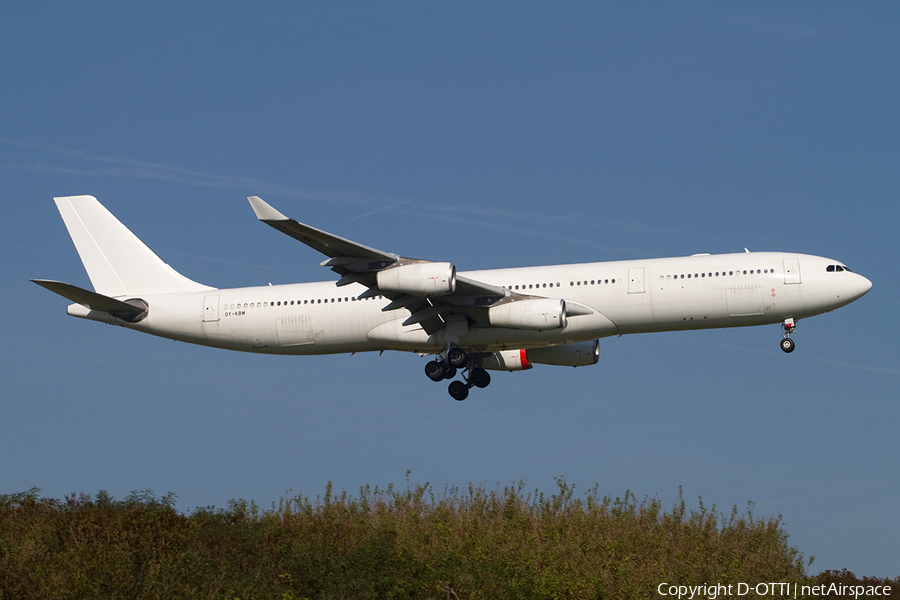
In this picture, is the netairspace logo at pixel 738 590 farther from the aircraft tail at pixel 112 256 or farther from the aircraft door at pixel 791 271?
the aircraft tail at pixel 112 256

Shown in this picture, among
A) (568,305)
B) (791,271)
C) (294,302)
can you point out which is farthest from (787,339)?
(294,302)

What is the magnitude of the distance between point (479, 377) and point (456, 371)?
293cm

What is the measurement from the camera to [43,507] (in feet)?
81.9

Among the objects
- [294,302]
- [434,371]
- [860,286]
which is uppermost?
[860,286]

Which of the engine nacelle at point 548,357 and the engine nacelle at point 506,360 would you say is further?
the engine nacelle at point 506,360

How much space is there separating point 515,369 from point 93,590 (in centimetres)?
2113

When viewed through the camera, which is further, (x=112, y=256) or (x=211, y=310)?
(x=112, y=256)

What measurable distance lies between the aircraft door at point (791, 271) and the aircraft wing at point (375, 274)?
29.2ft

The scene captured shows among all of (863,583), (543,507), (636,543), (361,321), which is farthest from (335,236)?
(863,583)

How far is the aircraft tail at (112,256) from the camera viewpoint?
3897 centimetres

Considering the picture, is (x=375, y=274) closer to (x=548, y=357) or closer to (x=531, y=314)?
(x=531, y=314)

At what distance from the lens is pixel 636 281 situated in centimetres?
3209

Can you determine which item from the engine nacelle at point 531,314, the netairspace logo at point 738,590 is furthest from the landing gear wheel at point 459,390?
the netairspace logo at point 738,590

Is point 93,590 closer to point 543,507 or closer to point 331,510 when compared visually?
point 331,510
